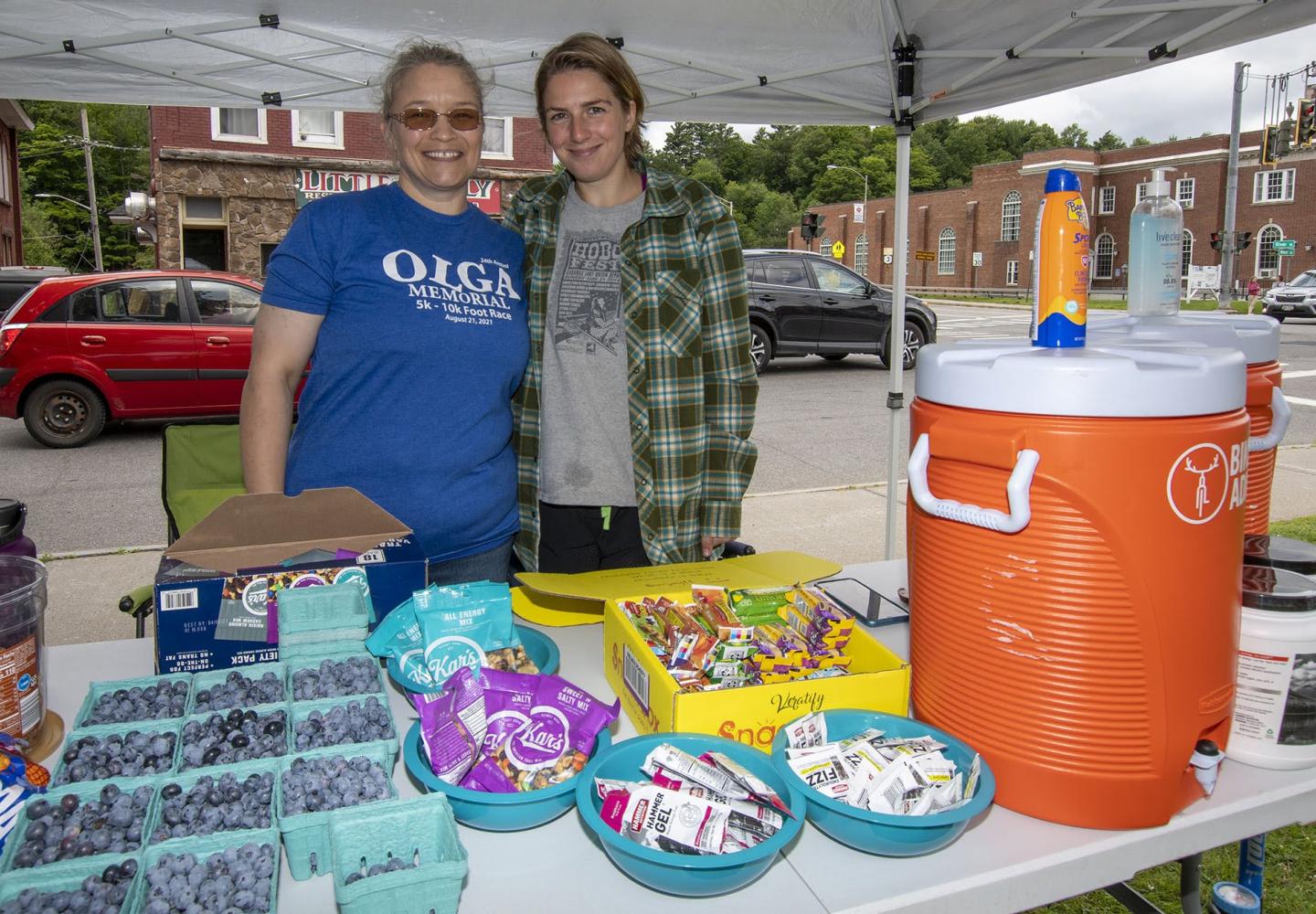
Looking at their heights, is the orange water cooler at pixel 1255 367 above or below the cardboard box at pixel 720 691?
above

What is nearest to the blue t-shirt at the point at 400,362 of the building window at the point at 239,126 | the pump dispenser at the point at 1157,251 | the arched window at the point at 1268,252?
the pump dispenser at the point at 1157,251

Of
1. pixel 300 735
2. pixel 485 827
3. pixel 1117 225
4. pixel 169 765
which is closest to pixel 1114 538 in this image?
pixel 485 827

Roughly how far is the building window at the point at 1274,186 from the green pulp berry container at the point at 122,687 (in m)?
47.8

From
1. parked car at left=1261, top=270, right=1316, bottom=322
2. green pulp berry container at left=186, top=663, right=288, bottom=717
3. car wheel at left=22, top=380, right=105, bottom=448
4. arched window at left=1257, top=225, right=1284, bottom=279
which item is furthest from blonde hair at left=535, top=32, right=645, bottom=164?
arched window at left=1257, top=225, right=1284, bottom=279

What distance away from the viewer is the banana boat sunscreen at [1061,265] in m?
1.09

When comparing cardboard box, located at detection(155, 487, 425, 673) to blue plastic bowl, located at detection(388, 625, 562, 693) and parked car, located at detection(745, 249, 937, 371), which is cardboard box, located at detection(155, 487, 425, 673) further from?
parked car, located at detection(745, 249, 937, 371)

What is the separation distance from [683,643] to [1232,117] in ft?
71.0

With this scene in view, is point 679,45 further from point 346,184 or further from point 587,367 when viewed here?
point 346,184

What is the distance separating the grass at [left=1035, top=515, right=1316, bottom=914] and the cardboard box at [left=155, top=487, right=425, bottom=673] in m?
1.97

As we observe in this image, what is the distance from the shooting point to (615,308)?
2.12 meters

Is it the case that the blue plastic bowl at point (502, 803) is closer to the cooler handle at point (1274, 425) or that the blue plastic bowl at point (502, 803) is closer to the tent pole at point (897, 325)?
the cooler handle at point (1274, 425)

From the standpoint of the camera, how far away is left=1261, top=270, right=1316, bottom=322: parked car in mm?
21922

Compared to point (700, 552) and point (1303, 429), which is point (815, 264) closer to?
point (1303, 429)

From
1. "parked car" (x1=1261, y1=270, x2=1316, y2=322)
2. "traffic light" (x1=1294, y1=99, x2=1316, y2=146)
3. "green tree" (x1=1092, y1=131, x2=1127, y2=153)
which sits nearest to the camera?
"traffic light" (x1=1294, y1=99, x2=1316, y2=146)
